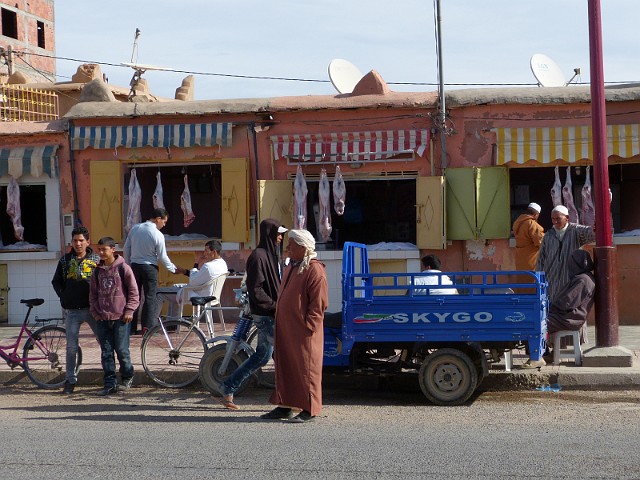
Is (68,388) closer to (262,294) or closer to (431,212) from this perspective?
(262,294)

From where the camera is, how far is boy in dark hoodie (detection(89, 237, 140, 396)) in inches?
399

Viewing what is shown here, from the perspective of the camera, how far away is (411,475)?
6.34 m

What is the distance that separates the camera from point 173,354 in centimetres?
1059

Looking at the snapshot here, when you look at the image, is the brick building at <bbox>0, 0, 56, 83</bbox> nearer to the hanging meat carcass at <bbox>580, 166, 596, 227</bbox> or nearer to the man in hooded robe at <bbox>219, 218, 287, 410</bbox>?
the hanging meat carcass at <bbox>580, 166, 596, 227</bbox>

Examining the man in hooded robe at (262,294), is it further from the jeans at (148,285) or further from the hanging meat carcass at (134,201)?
the hanging meat carcass at (134,201)

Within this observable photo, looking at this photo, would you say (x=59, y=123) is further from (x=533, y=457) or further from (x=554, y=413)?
(x=533, y=457)

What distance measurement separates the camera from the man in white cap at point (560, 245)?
11016 mm

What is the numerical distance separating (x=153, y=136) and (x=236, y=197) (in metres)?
1.71

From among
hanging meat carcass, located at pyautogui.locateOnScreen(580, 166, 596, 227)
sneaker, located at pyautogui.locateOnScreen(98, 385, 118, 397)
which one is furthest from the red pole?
sneaker, located at pyautogui.locateOnScreen(98, 385, 118, 397)

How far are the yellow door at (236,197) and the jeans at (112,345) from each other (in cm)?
560

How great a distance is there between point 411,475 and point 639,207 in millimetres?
12174

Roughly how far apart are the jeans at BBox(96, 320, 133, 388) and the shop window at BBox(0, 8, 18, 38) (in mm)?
40156

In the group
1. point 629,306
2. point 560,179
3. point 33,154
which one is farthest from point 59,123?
point 629,306

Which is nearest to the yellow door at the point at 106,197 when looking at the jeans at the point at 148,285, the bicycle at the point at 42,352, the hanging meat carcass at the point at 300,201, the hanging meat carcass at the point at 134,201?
the hanging meat carcass at the point at 134,201
